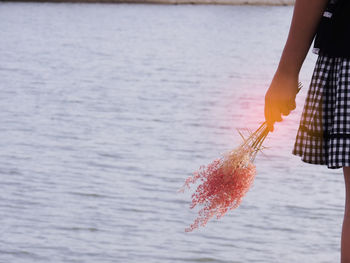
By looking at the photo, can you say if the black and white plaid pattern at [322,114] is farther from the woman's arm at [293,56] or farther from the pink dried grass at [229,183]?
the pink dried grass at [229,183]

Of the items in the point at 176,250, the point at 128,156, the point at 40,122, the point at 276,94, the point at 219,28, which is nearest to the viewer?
the point at 276,94

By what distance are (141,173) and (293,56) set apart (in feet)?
13.1

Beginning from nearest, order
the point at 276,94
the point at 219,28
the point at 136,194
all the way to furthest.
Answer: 1. the point at 276,94
2. the point at 136,194
3. the point at 219,28

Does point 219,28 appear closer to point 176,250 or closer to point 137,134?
point 137,134

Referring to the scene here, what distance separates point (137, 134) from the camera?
7227 millimetres

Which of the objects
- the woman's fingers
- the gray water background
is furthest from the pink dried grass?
the gray water background

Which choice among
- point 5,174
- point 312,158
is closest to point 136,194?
point 5,174

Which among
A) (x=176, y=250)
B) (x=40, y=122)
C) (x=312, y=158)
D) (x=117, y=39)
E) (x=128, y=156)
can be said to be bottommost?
(x=117, y=39)

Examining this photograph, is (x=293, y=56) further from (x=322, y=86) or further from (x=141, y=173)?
(x=141, y=173)

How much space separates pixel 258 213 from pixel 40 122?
3634mm

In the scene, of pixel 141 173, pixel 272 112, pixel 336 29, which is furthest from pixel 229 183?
pixel 141 173

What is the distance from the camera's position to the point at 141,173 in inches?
222

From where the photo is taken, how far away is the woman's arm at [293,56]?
1644mm

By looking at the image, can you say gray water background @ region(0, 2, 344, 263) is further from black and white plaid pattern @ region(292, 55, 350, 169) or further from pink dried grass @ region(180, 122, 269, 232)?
black and white plaid pattern @ region(292, 55, 350, 169)
